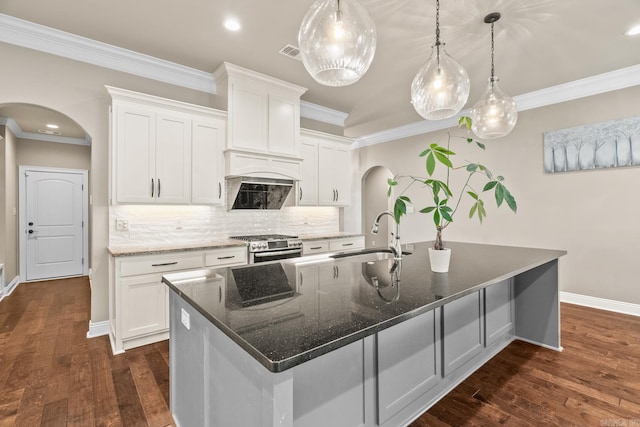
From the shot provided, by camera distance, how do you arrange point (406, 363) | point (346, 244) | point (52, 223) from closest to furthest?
point (406, 363) → point (346, 244) → point (52, 223)

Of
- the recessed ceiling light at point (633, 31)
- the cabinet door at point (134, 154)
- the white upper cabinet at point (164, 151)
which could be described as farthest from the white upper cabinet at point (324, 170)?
the recessed ceiling light at point (633, 31)

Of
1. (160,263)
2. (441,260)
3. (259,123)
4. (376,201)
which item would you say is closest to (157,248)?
(160,263)

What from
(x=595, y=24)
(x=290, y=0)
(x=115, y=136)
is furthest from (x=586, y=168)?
(x=115, y=136)

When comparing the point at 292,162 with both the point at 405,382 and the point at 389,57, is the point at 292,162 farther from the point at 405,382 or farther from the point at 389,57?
the point at 405,382

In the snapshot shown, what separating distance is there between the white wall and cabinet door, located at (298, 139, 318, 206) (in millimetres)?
2675

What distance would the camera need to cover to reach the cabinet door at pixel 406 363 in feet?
5.21

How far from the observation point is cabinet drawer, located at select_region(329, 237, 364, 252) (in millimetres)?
4395

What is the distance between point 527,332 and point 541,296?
0.39 m

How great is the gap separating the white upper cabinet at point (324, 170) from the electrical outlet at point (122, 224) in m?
2.06

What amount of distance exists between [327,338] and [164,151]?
2989 millimetres

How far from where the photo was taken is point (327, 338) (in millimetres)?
908

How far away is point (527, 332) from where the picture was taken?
9.50 ft

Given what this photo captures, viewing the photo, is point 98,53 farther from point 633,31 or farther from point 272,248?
point 633,31

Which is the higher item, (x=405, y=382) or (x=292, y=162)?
(x=292, y=162)
